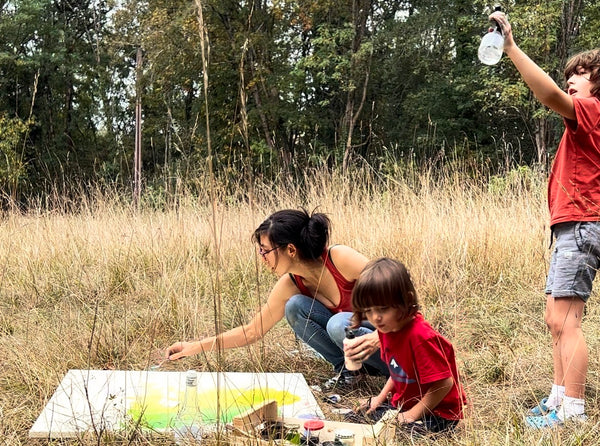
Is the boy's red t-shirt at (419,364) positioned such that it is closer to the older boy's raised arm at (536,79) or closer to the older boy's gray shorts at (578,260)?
the older boy's gray shorts at (578,260)

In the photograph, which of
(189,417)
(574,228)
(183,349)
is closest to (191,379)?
(183,349)

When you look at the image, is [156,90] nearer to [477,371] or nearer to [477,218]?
[477,218]

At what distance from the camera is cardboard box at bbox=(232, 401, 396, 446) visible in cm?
145

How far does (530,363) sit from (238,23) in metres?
15.1

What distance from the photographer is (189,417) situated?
184cm

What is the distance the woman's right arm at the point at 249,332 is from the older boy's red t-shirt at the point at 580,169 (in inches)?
40.6

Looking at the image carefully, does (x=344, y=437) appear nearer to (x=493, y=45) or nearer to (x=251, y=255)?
(x=493, y=45)

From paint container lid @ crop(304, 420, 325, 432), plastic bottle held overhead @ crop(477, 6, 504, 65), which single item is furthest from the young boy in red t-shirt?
paint container lid @ crop(304, 420, 325, 432)

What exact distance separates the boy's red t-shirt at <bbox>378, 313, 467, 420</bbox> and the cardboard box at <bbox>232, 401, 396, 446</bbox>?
0.35 ft

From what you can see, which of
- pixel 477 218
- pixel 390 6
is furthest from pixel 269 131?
pixel 477 218

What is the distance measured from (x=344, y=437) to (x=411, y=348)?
334mm

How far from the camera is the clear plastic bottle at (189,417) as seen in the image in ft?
5.40

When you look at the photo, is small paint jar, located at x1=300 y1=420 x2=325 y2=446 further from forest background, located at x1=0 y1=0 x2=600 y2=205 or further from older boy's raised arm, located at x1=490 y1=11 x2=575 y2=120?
forest background, located at x1=0 y1=0 x2=600 y2=205

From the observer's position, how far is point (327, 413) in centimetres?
209
